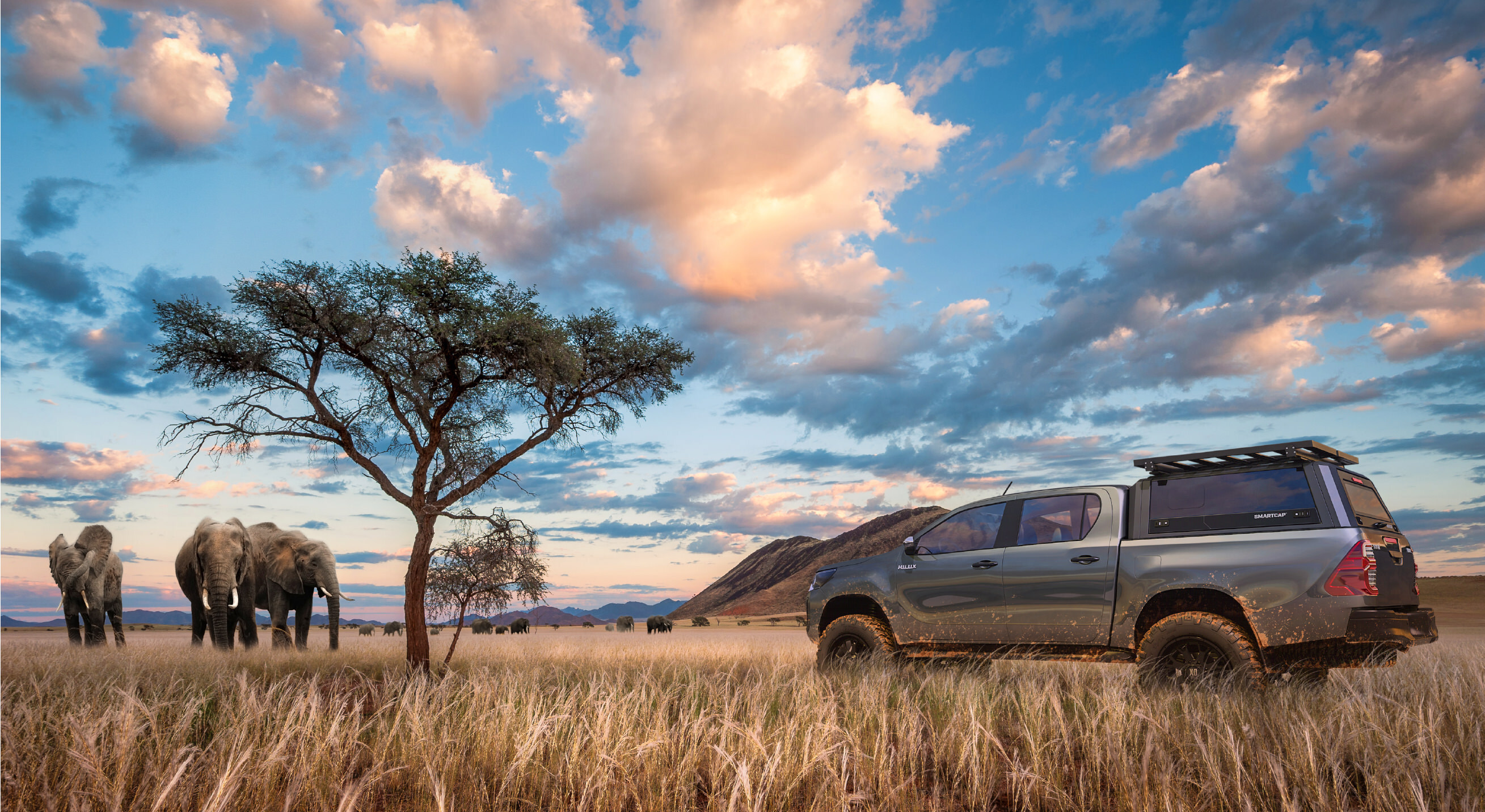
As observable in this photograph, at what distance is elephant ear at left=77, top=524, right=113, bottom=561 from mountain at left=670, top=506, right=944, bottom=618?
86.7 metres

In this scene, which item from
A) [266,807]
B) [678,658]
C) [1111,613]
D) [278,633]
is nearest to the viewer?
[266,807]

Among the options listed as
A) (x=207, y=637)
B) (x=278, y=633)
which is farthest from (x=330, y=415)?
(x=207, y=637)

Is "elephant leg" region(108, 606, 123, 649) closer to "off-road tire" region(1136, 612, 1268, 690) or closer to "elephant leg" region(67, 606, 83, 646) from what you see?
"elephant leg" region(67, 606, 83, 646)

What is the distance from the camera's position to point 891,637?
10.6 meters

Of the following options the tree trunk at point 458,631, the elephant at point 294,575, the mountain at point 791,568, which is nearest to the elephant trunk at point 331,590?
the elephant at point 294,575

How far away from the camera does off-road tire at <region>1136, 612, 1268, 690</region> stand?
761 centimetres

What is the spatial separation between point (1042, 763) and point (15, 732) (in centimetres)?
802

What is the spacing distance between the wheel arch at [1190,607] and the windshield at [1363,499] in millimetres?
1509

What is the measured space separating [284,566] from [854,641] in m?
21.5

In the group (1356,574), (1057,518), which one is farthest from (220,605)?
(1356,574)

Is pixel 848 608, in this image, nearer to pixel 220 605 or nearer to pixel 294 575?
pixel 220 605

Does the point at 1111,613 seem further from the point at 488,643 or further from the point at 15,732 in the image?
the point at 488,643

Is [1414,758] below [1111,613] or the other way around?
below

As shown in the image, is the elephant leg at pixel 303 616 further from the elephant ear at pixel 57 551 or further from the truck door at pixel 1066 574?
the truck door at pixel 1066 574
